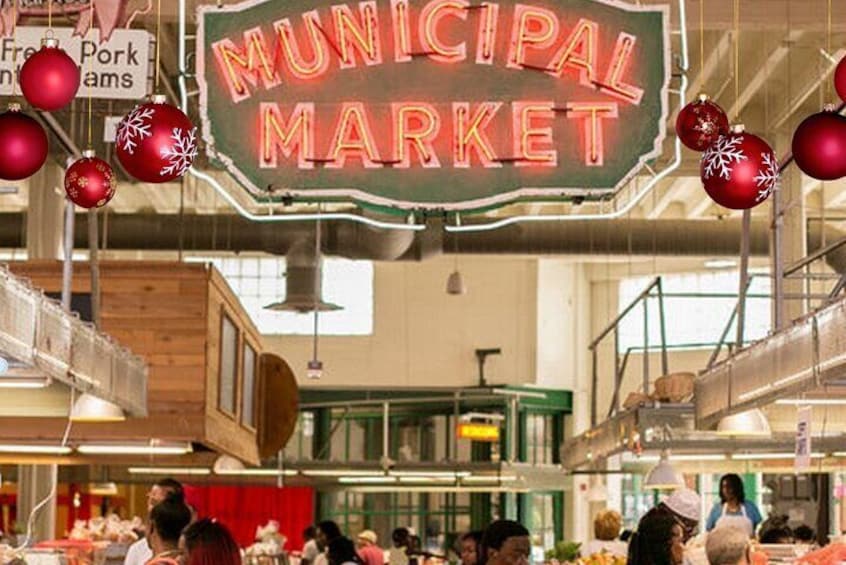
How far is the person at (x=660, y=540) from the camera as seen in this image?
241 inches

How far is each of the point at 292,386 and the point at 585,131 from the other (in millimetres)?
10903

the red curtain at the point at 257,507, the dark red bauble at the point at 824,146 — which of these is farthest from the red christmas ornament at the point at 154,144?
the red curtain at the point at 257,507

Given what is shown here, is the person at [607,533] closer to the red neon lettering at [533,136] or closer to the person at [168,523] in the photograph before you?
the red neon lettering at [533,136]

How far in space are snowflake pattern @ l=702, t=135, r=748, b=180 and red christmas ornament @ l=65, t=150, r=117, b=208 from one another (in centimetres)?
233

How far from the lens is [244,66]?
7961 millimetres

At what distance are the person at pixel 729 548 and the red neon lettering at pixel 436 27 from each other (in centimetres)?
270

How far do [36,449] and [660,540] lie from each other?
28.2 feet

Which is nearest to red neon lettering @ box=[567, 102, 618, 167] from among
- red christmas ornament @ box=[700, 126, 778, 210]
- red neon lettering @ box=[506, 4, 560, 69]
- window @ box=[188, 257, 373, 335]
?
red neon lettering @ box=[506, 4, 560, 69]

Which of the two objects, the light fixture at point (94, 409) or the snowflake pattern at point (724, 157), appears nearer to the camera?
the snowflake pattern at point (724, 157)

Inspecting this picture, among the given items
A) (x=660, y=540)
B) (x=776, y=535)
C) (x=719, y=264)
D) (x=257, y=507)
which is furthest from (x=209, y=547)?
(x=257, y=507)

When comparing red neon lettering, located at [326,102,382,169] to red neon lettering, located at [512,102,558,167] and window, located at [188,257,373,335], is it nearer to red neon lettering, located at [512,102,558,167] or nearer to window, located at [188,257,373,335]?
red neon lettering, located at [512,102,558,167]

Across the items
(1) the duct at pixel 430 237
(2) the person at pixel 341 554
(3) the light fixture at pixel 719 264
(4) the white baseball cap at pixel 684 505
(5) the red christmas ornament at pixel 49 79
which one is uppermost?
(3) the light fixture at pixel 719 264

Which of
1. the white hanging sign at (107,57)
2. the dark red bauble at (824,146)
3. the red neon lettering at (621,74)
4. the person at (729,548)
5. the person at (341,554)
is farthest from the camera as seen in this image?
the person at (341,554)

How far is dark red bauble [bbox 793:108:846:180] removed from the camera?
6.46m
